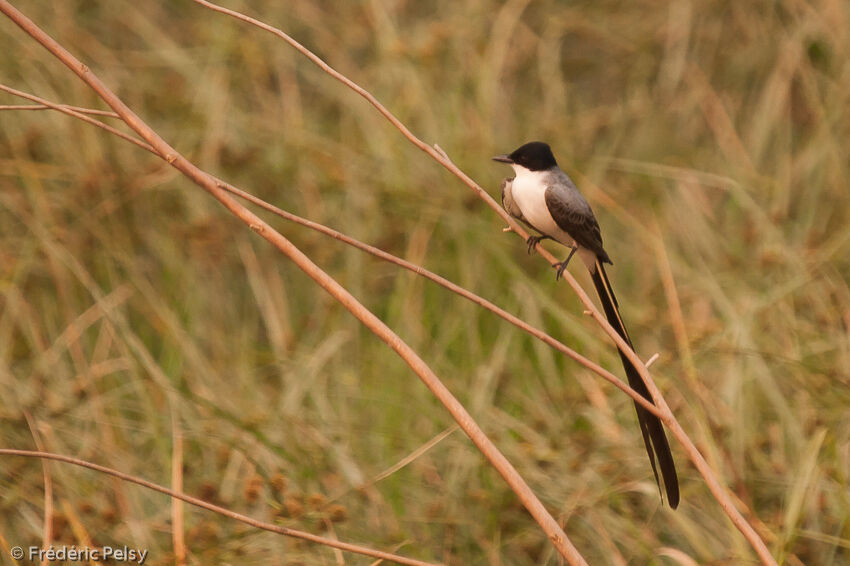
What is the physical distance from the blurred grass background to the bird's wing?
0.75 meters

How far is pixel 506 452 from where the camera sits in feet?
10.2

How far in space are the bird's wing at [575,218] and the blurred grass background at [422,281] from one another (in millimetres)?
753

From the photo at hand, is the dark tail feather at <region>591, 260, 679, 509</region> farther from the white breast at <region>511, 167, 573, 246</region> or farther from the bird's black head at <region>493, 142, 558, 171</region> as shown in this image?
the bird's black head at <region>493, 142, 558, 171</region>

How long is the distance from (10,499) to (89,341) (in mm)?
1593

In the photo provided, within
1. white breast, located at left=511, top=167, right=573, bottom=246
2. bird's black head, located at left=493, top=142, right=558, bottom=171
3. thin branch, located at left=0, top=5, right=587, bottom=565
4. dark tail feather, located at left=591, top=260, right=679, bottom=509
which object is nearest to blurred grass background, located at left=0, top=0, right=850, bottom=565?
dark tail feather, located at left=591, top=260, right=679, bottom=509

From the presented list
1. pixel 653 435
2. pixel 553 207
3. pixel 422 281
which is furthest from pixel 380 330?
pixel 422 281

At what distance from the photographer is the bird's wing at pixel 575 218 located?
7.21 feet

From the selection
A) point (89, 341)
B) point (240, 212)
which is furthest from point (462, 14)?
point (240, 212)

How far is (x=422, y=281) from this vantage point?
4.29 meters

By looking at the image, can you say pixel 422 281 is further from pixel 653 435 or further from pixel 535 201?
→ pixel 653 435

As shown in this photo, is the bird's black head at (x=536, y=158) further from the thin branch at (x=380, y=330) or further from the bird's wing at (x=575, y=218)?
the thin branch at (x=380, y=330)

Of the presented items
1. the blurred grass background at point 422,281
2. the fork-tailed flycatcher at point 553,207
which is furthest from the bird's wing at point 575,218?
the blurred grass background at point 422,281

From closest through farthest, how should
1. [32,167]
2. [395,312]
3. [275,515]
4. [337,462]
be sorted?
[275,515] < [337,462] < [395,312] < [32,167]

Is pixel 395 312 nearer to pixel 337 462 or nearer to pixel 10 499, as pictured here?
pixel 337 462
